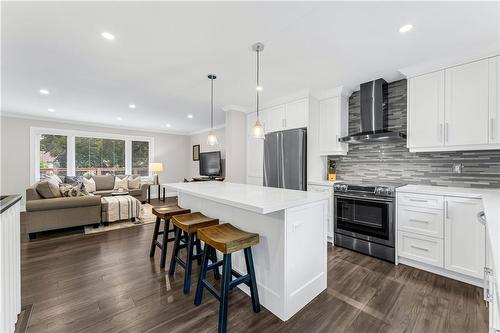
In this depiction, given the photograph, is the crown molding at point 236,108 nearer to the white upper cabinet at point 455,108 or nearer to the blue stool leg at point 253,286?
the white upper cabinet at point 455,108

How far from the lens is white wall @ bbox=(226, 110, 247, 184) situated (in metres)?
4.59

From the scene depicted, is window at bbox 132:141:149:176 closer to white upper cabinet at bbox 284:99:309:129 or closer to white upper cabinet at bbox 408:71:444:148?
white upper cabinet at bbox 284:99:309:129

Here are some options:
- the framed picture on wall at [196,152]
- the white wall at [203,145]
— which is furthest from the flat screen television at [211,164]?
the framed picture on wall at [196,152]

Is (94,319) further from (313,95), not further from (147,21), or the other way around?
(313,95)

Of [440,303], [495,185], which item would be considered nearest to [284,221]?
[440,303]

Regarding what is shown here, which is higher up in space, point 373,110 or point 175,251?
point 373,110

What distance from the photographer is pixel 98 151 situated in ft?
22.1

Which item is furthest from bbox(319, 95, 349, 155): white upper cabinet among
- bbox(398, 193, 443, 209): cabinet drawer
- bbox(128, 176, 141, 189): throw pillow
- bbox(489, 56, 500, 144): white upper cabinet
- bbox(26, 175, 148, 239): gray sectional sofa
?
bbox(128, 176, 141, 189): throw pillow

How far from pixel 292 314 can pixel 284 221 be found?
78cm

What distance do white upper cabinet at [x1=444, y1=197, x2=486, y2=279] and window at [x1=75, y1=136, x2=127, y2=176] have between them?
8007 millimetres

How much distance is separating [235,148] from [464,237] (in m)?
3.63

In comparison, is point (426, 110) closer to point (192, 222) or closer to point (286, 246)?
point (286, 246)

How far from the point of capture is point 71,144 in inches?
245

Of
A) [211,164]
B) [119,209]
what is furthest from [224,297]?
[211,164]
